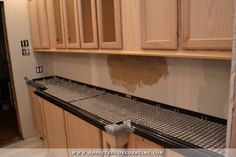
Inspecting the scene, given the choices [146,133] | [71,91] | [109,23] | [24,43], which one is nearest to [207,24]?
[146,133]

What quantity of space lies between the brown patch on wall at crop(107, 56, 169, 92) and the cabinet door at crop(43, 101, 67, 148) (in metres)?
0.63

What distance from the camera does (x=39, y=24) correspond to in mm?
2828

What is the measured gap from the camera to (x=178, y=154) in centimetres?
108

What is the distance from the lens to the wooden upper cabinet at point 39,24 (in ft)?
8.76

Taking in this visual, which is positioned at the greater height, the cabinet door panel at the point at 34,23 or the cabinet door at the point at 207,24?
the cabinet door panel at the point at 34,23

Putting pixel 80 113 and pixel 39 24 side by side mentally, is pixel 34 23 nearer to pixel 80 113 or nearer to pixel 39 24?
pixel 39 24

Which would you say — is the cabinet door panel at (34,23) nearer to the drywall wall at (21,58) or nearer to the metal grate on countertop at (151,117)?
the drywall wall at (21,58)

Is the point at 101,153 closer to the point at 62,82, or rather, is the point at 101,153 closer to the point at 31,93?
the point at 62,82

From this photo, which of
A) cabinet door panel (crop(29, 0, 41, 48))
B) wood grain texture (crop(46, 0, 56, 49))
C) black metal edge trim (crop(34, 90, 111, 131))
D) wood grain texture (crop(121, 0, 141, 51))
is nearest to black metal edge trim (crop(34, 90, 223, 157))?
black metal edge trim (crop(34, 90, 111, 131))

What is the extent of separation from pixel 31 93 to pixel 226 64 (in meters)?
2.57

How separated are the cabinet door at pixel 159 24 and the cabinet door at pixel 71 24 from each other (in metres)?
0.86

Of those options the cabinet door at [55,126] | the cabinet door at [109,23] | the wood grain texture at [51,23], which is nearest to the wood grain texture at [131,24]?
the cabinet door at [109,23]

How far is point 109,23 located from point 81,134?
0.92 metres

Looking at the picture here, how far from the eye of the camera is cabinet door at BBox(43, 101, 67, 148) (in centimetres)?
210
